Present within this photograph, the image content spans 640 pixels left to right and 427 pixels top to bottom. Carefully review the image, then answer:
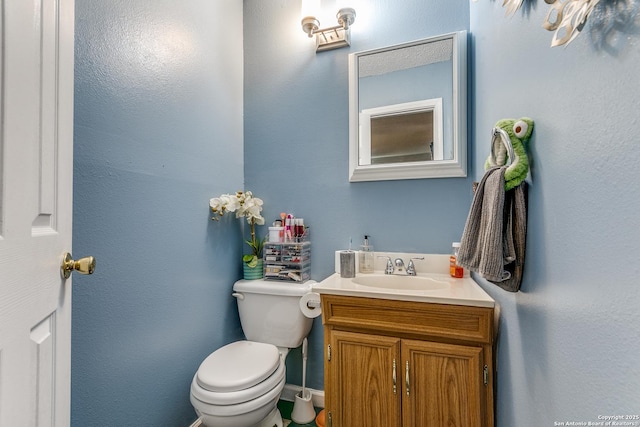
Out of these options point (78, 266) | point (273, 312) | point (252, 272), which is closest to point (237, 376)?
point (273, 312)

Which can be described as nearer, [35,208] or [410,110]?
[35,208]

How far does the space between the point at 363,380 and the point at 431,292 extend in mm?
467

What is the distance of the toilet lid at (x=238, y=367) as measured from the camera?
3.85 ft

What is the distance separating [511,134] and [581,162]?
0.27 m

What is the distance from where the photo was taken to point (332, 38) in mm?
1709

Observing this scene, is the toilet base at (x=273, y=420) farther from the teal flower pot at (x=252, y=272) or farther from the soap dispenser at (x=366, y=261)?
the soap dispenser at (x=366, y=261)

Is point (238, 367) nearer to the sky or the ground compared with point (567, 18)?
nearer to the ground

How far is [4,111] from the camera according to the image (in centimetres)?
48

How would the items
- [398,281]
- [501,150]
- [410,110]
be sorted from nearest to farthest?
[501,150] → [398,281] → [410,110]

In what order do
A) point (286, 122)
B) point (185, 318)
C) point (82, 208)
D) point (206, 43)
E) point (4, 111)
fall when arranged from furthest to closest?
point (286, 122) < point (206, 43) < point (185, 318) < point (82, 208) < point (4, 111)

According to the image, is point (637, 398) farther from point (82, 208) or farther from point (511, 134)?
point (82, 208)

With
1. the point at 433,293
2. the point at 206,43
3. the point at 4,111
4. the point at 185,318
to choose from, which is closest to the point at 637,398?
the point at 433,293

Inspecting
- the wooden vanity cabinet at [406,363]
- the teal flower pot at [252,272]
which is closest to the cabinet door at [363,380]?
the wooden vanity cabinet at [406,363]

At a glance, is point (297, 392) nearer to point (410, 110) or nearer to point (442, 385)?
point (442, 385)
